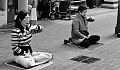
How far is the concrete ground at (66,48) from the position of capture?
831 cm

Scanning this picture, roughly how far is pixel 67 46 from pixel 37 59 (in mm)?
2628

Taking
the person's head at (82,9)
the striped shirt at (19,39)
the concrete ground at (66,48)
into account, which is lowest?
the concrete ground at (66,48)

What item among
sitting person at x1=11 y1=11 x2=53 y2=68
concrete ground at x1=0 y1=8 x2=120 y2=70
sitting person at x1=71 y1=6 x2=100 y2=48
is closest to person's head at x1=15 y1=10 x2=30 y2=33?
sitting person at x1=11 y1=11 x2=53 y2=68

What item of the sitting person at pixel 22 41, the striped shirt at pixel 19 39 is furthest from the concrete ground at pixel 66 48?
the striped shirt at pixel 19 39

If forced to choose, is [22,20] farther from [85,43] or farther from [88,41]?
[88,41]

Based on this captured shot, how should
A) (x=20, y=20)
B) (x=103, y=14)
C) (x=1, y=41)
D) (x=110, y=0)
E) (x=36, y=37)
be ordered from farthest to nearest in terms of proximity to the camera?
(x=110, y=0)
(x=103, y=14)
(x=36, y=37)
(x=1, y=41)
(x=20, y=20)

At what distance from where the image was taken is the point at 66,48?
10234 mm

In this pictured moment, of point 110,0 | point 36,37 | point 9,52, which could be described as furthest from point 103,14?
point 9,52

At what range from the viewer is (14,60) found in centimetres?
821

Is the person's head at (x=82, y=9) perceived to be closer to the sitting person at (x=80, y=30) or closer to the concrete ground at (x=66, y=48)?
the sitting person at (x=80, y=30)

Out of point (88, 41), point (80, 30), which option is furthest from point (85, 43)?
point (80, 30)

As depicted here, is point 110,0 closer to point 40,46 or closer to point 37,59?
point 40,46

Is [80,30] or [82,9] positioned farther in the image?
[80,30]

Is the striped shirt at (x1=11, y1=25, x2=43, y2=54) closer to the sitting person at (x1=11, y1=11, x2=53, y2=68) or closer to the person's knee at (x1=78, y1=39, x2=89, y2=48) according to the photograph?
the sitting person at (x1=11, y1=11, x2=53, y2=68)
